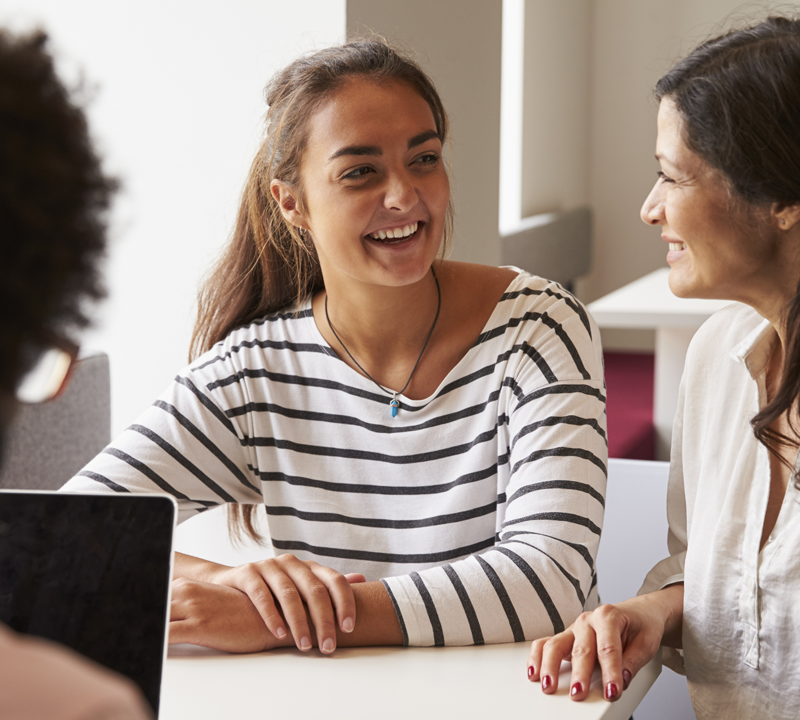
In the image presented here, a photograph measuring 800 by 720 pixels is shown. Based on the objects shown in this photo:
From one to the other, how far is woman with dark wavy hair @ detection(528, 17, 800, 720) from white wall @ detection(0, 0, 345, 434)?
986 mm

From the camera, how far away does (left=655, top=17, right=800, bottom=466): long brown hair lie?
2.82 feet

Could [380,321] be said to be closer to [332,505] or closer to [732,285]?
[332,505]

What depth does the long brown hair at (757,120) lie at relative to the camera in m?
0.86

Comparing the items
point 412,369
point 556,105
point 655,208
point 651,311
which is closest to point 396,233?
point 412,369

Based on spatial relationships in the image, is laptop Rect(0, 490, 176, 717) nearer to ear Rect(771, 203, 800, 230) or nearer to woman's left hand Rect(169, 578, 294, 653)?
woman's left hand Rect(169, 578, 294, 653)

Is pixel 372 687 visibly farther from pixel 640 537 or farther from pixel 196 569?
pixel 640 537

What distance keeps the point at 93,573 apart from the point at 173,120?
1.39 m

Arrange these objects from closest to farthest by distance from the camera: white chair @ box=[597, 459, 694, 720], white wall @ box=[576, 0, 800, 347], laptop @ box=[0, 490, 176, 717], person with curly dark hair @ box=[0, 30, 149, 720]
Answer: person with curly dark hair @ box=[0, 30, 149, 720] < laptop @ box=[0, 490, 176, 717] < white chair @ box=[597, 459, 694, 720] < white wall @ box=[576, 0, 800, 347]

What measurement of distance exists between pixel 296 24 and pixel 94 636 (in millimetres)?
1345

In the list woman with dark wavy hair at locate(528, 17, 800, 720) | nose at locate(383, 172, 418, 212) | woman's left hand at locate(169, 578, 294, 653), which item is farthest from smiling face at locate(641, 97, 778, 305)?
woman's left hand at locate(169, 578, 294, 653)

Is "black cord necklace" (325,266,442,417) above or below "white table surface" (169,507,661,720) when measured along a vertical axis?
above

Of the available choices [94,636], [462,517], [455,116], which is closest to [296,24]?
[455,116]

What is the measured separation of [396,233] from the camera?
1113 millimetres

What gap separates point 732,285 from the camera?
94 cm
